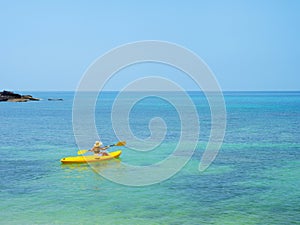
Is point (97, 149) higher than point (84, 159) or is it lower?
higher

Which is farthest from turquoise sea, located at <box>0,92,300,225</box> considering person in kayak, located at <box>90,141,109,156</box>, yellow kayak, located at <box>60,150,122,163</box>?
person in kayak, located at <box>90,141,109,156</box>

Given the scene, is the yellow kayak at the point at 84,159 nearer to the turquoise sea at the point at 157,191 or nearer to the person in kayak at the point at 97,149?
the person in kayak at the point at 97,149

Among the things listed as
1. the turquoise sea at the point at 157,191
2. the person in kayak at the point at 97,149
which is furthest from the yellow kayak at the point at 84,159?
the turquoise sea at the point at 157,191

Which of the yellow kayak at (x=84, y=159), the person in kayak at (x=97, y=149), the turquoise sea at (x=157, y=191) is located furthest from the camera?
the person in kayak at (x=97, y=149)

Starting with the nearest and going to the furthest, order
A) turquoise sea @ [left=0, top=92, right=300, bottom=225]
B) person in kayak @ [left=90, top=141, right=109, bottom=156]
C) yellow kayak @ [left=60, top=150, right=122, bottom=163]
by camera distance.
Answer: turquoise sea @ [left=0, top=92, right=300, bottom=225]
yellow kayak @ [left=60, top=150, right=122, bottom=163]
person in kayak @ [left=90, top=141, right=109, bottom=156]

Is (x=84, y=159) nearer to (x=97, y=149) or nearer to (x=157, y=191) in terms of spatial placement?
(x=97, y=149)

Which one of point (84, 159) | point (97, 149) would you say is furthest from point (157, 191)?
point (97, 149)

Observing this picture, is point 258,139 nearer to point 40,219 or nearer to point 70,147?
point 70,147

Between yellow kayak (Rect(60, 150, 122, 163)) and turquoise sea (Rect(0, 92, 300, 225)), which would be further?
yellow kayak (Rect(60, 150, 122, 163))

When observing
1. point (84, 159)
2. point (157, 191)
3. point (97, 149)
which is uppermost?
point (97, 149)

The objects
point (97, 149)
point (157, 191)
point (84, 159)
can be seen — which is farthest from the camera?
point (97, 149)

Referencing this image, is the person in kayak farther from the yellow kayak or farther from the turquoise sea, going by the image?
the turquoise sea

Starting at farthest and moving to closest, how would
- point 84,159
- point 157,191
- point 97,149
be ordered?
point 97,149 < point 84,159 < point 157,191

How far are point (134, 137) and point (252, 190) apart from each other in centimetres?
2735
